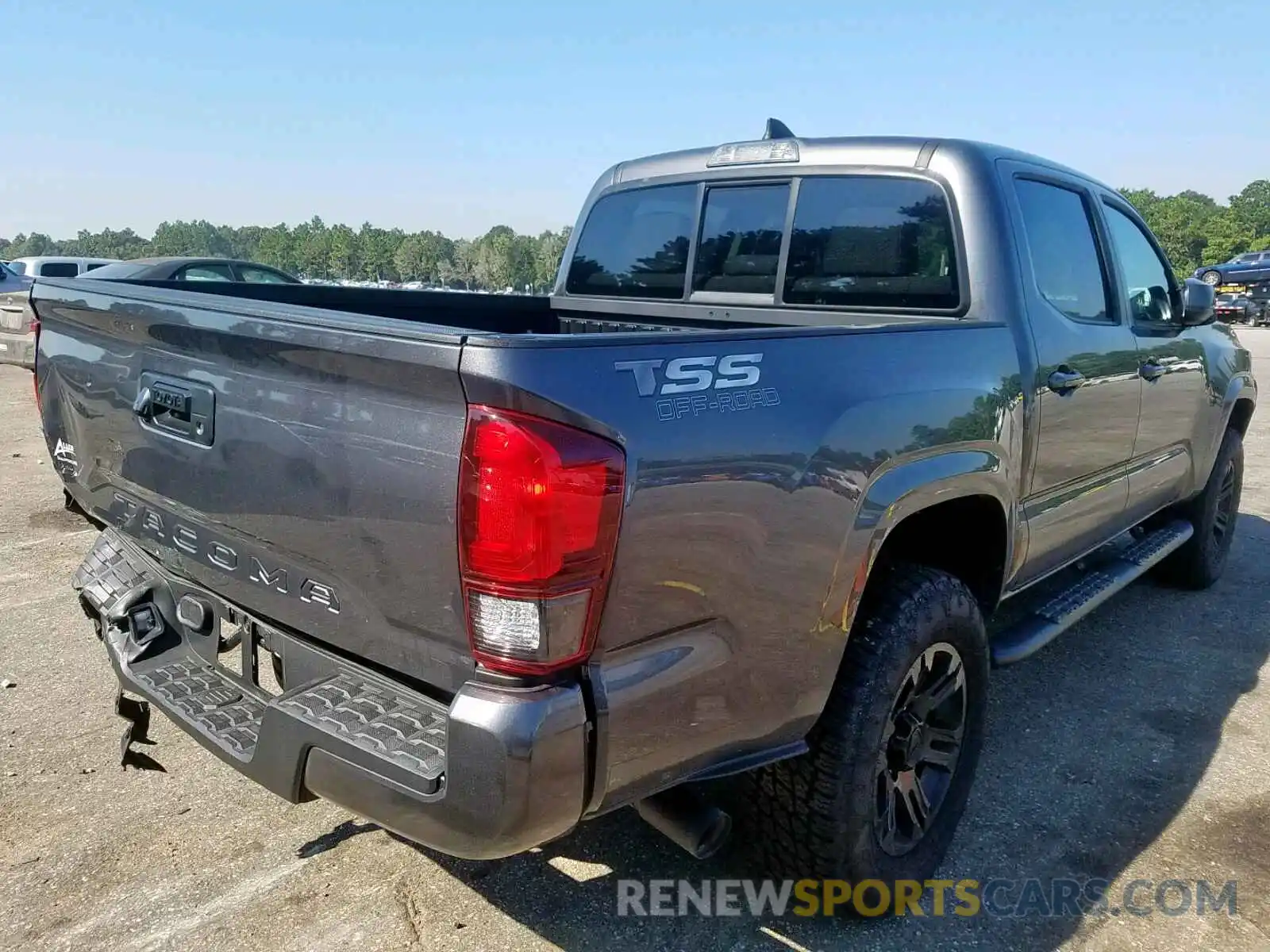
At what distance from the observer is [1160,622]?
16.0 ft

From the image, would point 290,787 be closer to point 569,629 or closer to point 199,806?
point 569,629

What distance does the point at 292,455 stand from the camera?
1973mm

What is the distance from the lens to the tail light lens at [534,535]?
1668 millimetres

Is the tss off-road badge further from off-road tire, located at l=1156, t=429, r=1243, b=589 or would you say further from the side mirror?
off-road tire, located at l=1156, t=429, r=1243, b=589

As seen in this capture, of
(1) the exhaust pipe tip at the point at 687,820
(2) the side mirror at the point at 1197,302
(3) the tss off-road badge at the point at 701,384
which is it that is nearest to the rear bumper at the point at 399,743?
(1) the exhaust pipe tip at the point at 687,820

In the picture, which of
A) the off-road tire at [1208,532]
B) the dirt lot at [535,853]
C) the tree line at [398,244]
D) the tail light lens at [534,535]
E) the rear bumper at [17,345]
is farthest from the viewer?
the tree line at [398,244]

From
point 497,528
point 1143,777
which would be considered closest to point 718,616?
point 497,528

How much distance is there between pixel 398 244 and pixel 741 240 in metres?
83.9

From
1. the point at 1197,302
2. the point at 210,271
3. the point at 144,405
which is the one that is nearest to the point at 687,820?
the point at 144,405

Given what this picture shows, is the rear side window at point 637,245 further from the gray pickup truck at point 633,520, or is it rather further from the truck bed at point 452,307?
the gray pickup truck at point 633,520

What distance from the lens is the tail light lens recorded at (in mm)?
1668

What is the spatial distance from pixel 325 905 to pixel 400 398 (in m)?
1.50

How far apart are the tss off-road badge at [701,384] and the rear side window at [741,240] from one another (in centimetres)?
172

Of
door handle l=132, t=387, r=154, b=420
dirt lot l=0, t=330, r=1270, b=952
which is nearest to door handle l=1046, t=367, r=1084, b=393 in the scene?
dirt lot l=0, t=330, r=1270, b=952
